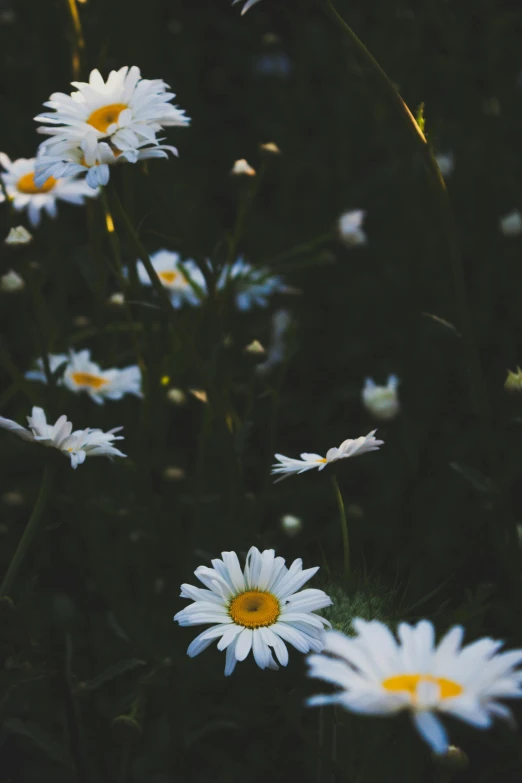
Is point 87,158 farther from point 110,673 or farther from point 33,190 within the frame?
point 110,673

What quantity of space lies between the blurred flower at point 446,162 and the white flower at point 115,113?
1.71m

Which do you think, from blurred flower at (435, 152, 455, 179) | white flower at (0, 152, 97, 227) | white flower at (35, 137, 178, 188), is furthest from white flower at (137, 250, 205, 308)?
blurred flower at (435, 152, 455, 179)

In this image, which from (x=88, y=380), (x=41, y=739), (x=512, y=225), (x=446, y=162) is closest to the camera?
(x=41, y=739)

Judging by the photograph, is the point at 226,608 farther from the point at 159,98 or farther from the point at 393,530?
the point at 393,530

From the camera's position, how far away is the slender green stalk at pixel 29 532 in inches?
51.6

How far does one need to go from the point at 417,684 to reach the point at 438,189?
1015mm

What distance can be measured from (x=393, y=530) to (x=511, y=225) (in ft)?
3.70

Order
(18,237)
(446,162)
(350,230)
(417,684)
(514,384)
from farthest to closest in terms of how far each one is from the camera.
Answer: (446,162)
(350,230)
(18,237)
(514,384)
(417,684)

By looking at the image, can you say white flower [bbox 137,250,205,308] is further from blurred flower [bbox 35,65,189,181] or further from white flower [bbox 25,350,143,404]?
blurred flower [bbox 35,65,189,181]

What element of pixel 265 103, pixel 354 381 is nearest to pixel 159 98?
pixel 354 381

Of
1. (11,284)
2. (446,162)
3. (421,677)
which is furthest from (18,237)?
(446,162)

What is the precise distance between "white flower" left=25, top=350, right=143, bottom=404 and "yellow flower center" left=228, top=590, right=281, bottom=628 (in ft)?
2.81

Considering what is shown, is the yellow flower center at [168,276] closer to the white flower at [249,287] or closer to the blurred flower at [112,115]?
the white flower at [249,287]

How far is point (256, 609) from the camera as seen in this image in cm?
123
